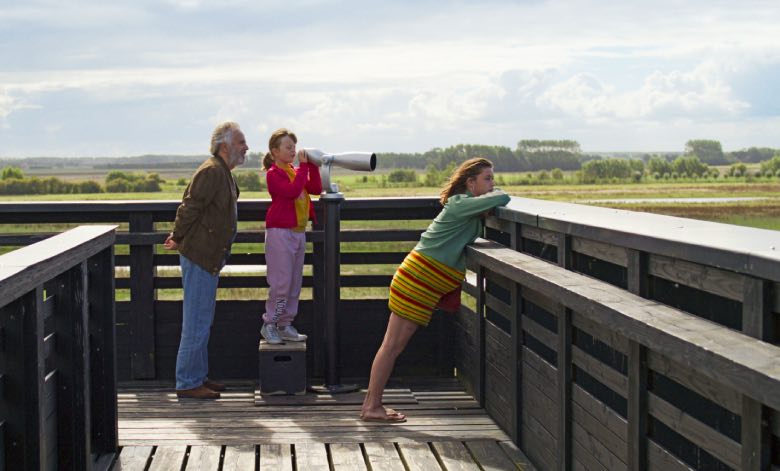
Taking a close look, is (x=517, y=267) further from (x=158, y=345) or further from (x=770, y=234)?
(x=158, y=345)

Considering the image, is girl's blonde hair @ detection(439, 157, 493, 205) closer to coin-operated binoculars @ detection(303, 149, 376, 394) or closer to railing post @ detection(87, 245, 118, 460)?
coin-operated binoculars @ detection(303, 149, 376, 394)

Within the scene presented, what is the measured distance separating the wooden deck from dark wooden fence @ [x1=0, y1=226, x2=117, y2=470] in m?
0.42

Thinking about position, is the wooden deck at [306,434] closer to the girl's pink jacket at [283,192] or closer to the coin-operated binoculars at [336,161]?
the girl's pink jacket at [283,192]

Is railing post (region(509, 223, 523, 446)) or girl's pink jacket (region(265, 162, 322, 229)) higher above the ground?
girl's pink jacket (region(265, 162, 322, 229))

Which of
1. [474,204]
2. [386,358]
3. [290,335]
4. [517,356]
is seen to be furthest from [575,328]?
[290,335]

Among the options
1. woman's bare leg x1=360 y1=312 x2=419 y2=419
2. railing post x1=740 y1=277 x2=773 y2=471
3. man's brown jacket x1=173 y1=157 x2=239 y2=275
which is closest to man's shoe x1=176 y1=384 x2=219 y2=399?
man's brown jacket x1=173 y1=157 x2=239 y2=275

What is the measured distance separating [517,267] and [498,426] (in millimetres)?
1465

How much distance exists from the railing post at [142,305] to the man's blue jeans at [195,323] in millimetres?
735

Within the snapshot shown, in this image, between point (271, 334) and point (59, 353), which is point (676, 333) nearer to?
point (59, 353)

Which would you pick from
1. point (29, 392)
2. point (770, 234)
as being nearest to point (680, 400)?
point (770, 234)

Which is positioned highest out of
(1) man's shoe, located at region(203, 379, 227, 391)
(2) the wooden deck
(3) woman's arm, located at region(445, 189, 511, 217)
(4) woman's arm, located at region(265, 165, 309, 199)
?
(4) woman's arm, located at region(265, 165, 309, 199)

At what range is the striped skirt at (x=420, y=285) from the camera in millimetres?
5523

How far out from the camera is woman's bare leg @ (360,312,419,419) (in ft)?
18.7

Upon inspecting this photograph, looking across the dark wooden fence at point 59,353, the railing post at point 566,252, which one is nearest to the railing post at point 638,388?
the railing post at point 566,252
